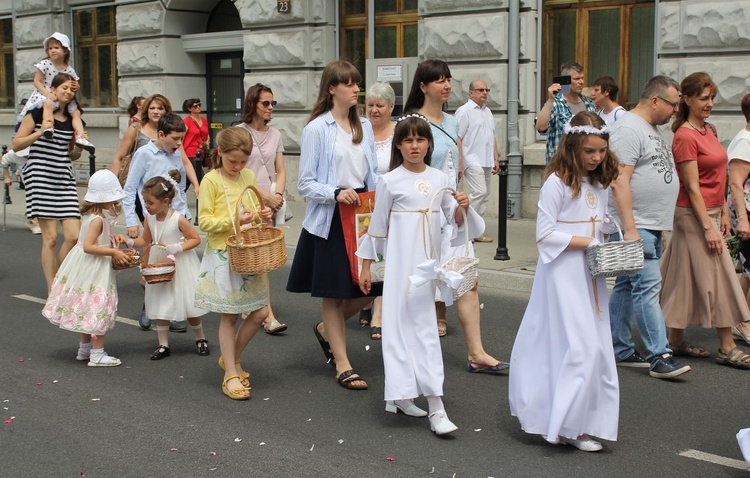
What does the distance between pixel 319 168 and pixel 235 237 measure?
71cm

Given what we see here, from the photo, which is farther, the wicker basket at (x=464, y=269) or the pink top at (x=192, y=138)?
the pink top at (x=192, y=138)

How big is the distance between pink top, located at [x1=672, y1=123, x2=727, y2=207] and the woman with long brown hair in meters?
2.03

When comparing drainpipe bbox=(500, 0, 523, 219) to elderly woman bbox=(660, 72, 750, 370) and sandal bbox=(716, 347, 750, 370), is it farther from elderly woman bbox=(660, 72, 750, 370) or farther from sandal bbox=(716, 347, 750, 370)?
sandal bbox=(716, 347, 750, 370)

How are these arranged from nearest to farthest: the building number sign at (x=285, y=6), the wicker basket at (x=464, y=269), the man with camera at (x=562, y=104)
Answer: the wicker basket at (x=464, y=269)
the man with camera at (x=562, y=104)
the building number sign at (x=285, y=6)

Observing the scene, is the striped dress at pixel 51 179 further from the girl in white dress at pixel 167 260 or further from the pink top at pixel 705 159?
the pink top at pixel 705 159

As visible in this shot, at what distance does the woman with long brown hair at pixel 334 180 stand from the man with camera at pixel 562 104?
13.5ft

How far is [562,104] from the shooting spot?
1014 cm

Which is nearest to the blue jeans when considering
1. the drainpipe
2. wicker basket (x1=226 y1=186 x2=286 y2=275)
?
wicker basket (x1=226 y1=186 x2=286 y2=275)

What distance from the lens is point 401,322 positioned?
5.48 meters

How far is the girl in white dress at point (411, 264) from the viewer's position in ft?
17.8

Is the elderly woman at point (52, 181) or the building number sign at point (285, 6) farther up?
the building number sign at point (285, 6)

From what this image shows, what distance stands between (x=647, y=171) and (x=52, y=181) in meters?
5.17

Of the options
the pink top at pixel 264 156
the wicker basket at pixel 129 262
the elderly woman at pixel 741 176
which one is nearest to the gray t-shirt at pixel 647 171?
the elderly woman at pixel 741 176

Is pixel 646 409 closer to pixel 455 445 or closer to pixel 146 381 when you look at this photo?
pixel 455 445
